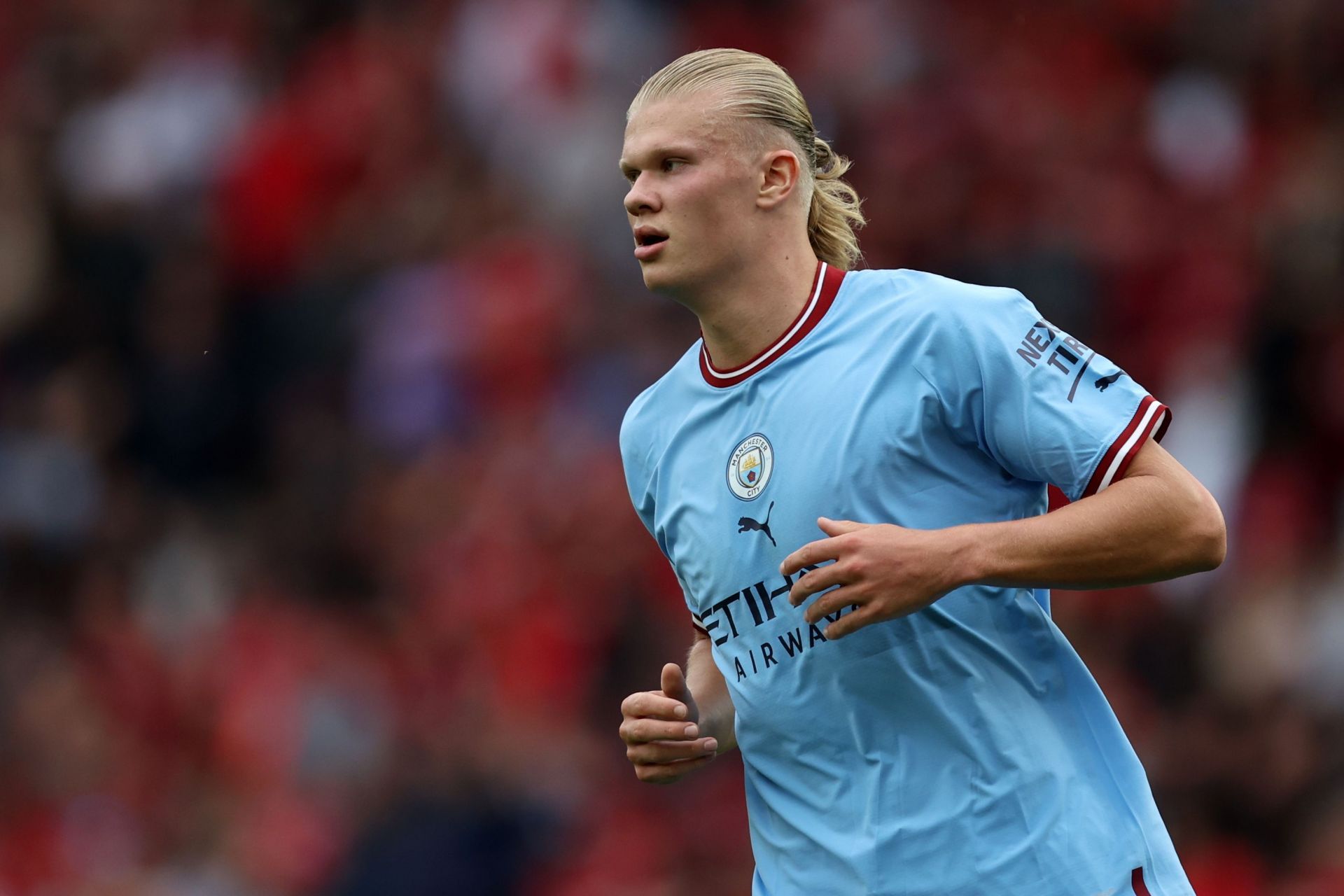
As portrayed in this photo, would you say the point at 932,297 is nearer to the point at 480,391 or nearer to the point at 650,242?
the point at 650,242

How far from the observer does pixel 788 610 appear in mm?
3365

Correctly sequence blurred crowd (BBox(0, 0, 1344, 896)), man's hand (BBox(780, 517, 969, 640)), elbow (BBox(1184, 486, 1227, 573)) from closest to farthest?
man's hand (BBox(780, 517, 969, 640)), elbow (BBox(1184, 486, 1227, 573)), blurred crowd (BBox(0, 0, 1344, 896))

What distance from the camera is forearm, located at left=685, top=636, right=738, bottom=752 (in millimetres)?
3664

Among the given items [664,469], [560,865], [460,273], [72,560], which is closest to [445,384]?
[460,273]

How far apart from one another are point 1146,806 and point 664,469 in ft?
3.84

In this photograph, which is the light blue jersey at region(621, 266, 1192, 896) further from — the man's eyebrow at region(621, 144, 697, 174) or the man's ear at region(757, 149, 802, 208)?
the man's eyebrow at region(621, 144, 697, 174)

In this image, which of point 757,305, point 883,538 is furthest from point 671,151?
point 883,538

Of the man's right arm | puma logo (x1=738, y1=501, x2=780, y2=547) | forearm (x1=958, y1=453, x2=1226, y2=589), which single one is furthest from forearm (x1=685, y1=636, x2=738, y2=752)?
forearm (x1=958, y1=453, x2=1226, y2=589)

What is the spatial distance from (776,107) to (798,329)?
48 centimetres

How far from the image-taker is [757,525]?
3410mm

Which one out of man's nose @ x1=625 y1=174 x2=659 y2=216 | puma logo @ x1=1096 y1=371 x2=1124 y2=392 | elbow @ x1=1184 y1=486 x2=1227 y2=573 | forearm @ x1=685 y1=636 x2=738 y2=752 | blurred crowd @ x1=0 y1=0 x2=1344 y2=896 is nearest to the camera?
elbow @ x1=1184 y1=486 x2=1227 y2=573

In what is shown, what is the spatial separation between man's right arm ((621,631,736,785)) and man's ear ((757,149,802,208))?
0.97m

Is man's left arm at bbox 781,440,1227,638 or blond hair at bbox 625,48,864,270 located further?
blond hair at bbox 625,48,864,270

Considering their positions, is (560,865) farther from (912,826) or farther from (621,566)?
(912,826)
